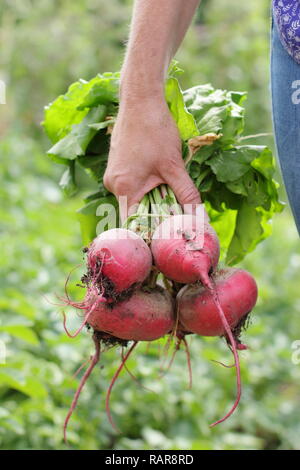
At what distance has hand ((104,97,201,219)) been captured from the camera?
1.63 meters

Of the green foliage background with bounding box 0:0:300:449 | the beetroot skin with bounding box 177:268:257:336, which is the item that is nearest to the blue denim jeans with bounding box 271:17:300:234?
the beetroot skin with bounding box 177:268:257:336

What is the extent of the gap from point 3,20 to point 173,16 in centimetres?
752

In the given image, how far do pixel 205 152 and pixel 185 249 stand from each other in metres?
0.38

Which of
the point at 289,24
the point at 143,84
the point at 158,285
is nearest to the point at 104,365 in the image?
the point at 158,285

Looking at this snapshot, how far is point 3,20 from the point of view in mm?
8586

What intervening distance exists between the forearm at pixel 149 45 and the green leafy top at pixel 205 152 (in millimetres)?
156

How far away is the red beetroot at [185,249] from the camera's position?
62.8 inches

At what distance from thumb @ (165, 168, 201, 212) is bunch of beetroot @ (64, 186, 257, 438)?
0.02m

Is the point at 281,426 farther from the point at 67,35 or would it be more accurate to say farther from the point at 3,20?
the point at 3,20

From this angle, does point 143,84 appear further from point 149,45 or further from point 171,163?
point 171,163

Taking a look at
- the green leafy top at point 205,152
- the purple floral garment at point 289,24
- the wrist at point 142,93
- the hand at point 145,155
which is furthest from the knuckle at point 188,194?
the purple floral garment at point 289,24

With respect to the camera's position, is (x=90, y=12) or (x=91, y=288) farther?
(x=90, y=12)

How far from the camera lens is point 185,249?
1598 mm
